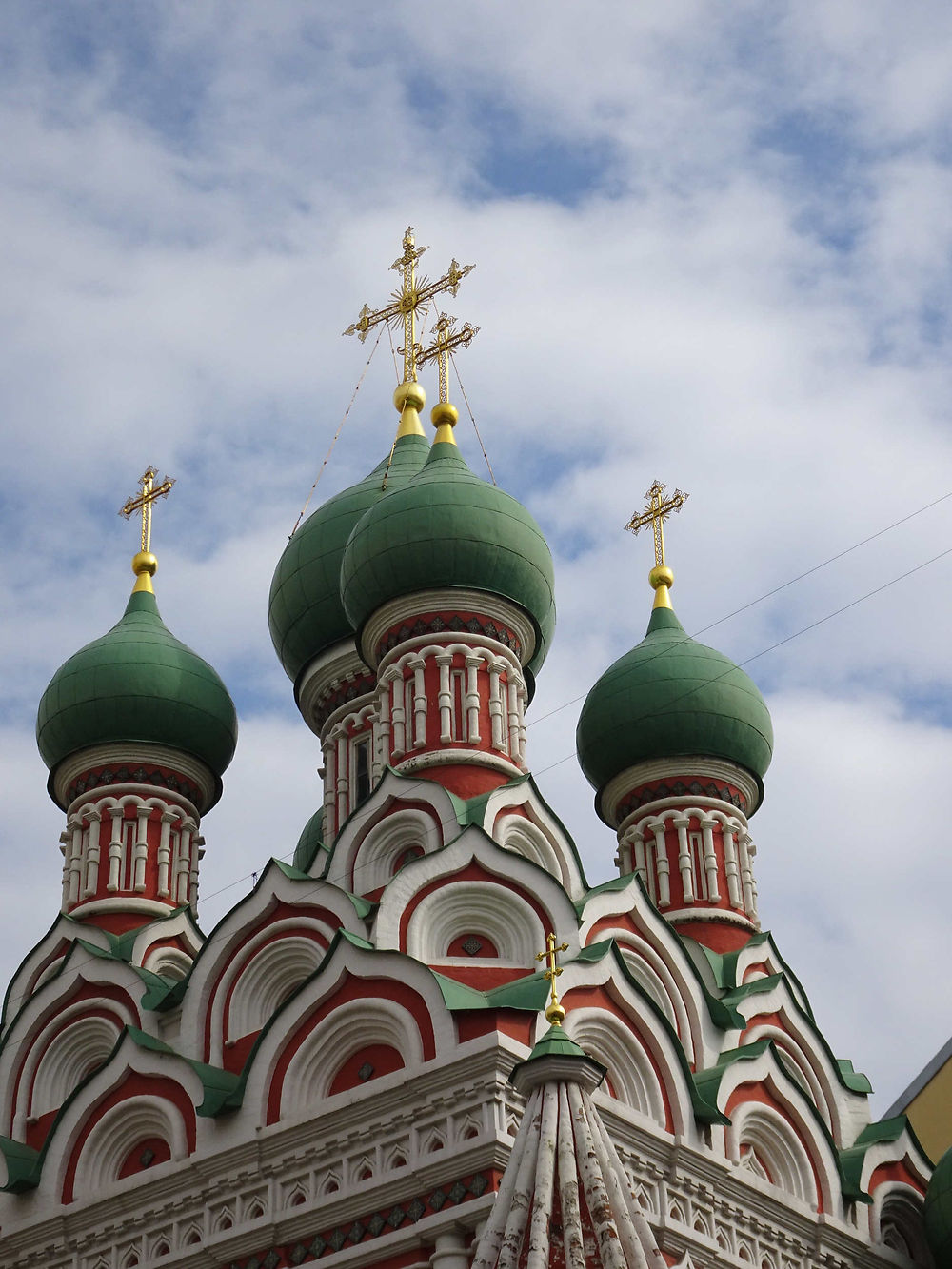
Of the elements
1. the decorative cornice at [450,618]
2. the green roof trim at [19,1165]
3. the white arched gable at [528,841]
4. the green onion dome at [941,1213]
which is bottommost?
the green onion dome at [941,1213]

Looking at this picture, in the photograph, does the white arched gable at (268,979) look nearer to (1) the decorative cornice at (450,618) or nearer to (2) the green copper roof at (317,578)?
(1) the decorative cornice at (450,618)

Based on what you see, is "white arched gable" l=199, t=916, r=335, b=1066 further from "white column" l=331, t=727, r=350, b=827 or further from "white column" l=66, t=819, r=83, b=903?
"white column" l=66, t=819, r=83, b=903

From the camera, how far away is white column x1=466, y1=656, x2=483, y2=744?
14.2 m

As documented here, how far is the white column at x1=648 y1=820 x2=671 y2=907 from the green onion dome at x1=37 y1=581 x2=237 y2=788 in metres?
2.99

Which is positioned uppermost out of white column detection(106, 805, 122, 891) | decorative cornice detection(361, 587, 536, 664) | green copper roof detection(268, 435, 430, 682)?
green copper roof detection(268, 435, 430, 682)

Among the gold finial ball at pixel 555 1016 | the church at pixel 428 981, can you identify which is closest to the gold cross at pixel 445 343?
the church at pixel 428 981

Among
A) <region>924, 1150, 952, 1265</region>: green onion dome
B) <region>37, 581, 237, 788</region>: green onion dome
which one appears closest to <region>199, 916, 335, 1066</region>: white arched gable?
<region>37, 581, 237, 788</region>: green onion dome

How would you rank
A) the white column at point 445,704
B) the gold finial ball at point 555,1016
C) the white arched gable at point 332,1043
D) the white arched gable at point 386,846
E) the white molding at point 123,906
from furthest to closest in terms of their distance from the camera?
the white molding at point 123,906 < the white column at point 445,704 < the white arched gable at point 386,846 < the white arched gable at point 332,1043 < the gold finial ball at point 555,1016

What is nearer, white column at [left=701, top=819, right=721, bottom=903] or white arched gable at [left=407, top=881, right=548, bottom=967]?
white arched gable at [left=407, top=881, right=548, bottom=967]

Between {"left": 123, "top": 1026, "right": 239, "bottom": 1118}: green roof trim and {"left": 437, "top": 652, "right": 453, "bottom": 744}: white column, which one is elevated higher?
{"left": 437, "top": 652, "right": 453, "bottom": 744}: white column

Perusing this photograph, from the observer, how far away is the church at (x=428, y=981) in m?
11.5

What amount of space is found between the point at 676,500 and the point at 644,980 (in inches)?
211

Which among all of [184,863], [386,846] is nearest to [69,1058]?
[184,863]

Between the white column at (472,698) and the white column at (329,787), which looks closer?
the white column at (472,698)
